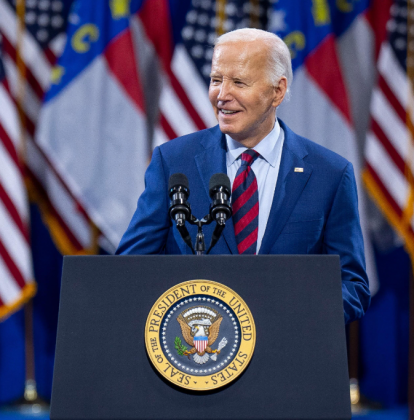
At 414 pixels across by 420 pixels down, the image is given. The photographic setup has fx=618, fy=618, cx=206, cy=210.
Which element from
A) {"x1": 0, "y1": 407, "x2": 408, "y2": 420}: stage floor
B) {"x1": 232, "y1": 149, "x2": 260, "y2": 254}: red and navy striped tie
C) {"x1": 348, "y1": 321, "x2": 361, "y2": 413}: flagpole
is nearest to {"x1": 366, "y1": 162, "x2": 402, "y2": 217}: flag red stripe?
{"x1": 348, "y1": 321, "x2": 361, "y2": 413}: flagpole

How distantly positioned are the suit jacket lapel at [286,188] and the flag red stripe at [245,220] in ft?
0.17

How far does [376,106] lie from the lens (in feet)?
14.3

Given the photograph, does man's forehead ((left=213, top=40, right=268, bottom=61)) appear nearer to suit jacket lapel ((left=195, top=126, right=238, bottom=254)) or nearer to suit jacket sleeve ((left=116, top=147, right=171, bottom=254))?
suit jacket lapel ((left=195, top=126, right=238, bottom=254))

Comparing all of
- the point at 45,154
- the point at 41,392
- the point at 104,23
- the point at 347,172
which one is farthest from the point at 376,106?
the point at 41,392

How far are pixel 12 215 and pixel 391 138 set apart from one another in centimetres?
265

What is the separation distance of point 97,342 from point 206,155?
32.7 inches

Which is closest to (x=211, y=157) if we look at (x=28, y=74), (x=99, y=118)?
(x=99, y=118)

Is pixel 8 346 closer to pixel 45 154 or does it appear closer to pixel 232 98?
pixel 45 154

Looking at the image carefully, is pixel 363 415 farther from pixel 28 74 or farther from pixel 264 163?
pixel 28 74

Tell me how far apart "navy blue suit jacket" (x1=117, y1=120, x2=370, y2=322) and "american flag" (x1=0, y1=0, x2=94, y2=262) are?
2.49 m

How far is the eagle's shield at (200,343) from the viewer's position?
1.26m

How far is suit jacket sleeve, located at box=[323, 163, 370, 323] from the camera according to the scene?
1.72 m

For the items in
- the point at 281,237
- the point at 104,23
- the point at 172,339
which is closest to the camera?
the point at 172,339

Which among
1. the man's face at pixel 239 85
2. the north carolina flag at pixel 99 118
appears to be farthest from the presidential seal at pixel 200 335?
the north carolina flag at pixel 99 118
